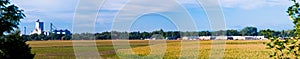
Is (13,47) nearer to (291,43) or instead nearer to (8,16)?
(8,16)

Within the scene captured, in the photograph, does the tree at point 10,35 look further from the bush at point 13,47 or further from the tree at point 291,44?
the tree at point 291,44

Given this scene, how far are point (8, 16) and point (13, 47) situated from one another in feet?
3.17

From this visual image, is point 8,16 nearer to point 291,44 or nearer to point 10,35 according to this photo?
point 10,35

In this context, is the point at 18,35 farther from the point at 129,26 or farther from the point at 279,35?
the point at 279,35

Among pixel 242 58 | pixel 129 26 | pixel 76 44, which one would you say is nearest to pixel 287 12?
pixel 129 26

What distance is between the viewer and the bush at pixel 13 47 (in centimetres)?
1491

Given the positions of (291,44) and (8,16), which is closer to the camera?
(291,44)

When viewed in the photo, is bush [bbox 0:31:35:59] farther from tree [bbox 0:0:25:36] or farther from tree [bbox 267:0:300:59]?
tree [bbox 267:0:300:59]

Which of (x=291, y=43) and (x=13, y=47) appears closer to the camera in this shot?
(x=291, y=43)

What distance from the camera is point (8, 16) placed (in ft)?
49.5

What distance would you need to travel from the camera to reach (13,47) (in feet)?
50.5

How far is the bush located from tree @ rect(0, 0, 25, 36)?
27 cm

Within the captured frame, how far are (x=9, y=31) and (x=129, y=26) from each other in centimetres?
383

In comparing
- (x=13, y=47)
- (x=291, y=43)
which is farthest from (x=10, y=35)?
(x=291, y=43)
